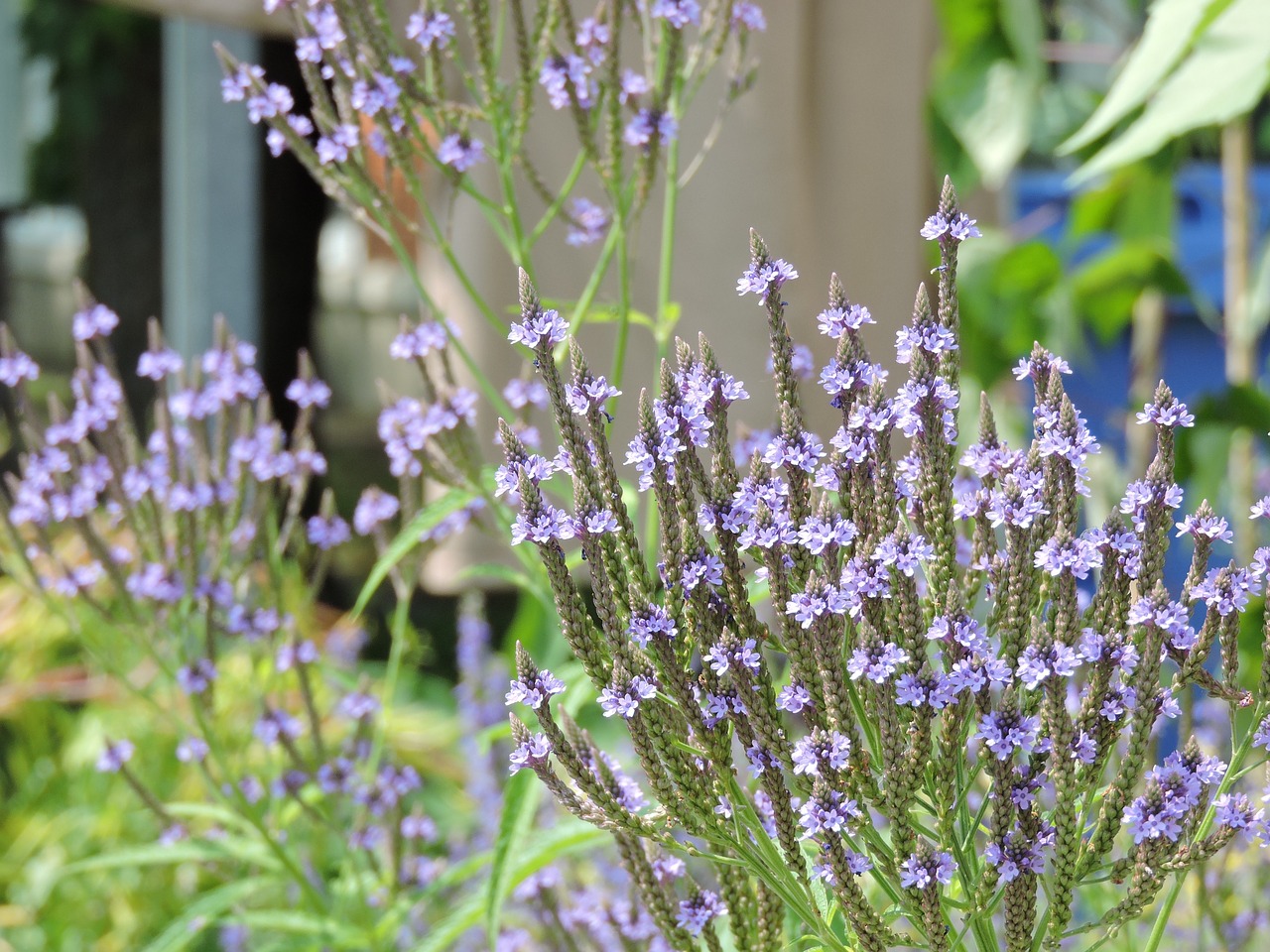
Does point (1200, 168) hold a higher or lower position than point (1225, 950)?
higher

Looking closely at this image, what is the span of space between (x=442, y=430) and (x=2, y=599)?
8.22 feet

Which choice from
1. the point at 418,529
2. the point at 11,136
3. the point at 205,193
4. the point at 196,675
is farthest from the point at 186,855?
the point at 11,136

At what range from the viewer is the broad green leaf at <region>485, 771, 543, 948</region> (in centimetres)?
120

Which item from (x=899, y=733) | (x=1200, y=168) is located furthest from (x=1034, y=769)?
(x=1200, y=168)

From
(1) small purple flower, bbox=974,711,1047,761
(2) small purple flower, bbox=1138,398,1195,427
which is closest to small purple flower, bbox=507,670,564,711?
(1) small purple flower, bbox=974,711,1047,761

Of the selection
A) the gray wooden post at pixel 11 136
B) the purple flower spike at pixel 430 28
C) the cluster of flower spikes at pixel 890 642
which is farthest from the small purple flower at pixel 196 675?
the gray wooden post at pixel 11 136

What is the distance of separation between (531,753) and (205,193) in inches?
135

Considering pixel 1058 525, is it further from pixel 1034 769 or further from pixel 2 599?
pixel 2 599

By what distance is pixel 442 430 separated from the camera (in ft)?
4.78

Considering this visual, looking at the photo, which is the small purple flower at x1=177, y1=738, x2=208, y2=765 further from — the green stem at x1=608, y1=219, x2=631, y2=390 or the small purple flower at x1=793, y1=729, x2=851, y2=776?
the small purple flower at x1=793, y1=729, x2=851, y2=776

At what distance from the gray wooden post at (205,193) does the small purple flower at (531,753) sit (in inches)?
128

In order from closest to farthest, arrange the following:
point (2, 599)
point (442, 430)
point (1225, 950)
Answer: point (442, 430) < point (1225, 950) < point (2, 599)

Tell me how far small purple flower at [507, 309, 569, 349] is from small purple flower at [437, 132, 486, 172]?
55 centimetres

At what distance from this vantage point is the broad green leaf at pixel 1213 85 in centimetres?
130
